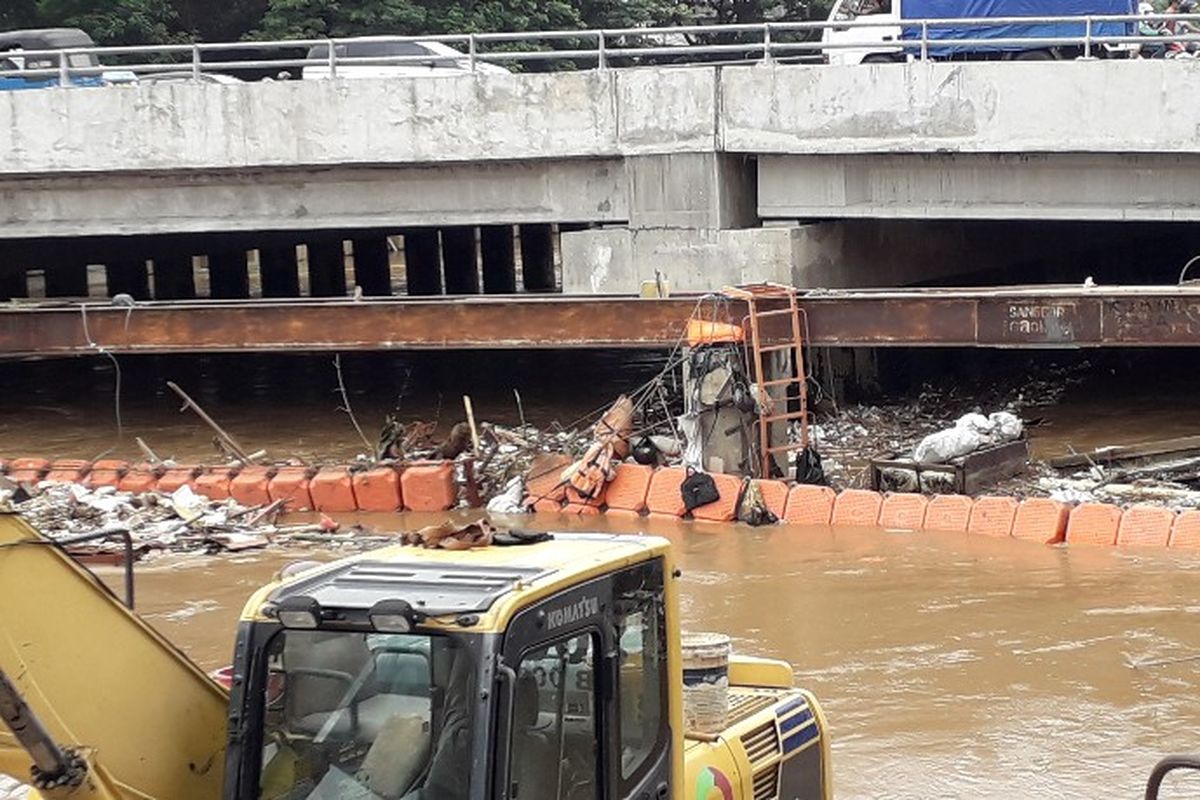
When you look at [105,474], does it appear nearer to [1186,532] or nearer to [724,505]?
[724,505]

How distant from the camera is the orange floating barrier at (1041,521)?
1496 centimetres

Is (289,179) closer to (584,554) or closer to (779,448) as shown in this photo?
(779,448)

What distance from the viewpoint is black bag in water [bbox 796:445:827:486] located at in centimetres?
1737

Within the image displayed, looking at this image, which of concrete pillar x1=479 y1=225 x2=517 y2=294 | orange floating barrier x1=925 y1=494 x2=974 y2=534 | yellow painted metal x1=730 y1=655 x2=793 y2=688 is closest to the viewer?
yellow painted metal x1=730 y1=655 x2=793 y2=688

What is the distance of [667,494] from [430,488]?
2.67 m

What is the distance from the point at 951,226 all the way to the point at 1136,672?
13845 millimetres

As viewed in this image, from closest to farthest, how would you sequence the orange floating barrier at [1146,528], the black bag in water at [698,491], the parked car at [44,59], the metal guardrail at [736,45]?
the orange floating barrier at [1146,528], the black bag in water at [698,491], the metal guardrail at [736,45], the parked car at [44,59]

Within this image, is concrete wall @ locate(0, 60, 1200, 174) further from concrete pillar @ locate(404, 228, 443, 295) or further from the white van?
concrete pillar @ locate(404, 228, 443, 295)

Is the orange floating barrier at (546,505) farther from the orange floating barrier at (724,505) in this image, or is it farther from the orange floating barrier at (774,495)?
the orange floating barrier at (774,495)

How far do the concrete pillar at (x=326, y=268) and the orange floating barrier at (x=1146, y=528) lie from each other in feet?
79.8

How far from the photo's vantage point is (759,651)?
12.6 metres

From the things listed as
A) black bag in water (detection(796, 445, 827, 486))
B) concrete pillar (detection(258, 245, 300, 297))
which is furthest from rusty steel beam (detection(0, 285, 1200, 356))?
concrete pillar (detection(258, 245, 300, 297))

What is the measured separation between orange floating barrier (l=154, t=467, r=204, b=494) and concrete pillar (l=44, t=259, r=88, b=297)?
15407 mm

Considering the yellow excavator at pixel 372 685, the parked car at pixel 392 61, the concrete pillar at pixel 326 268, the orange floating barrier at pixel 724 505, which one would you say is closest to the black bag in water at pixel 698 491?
the orange floating barrier at pixel 724 505
